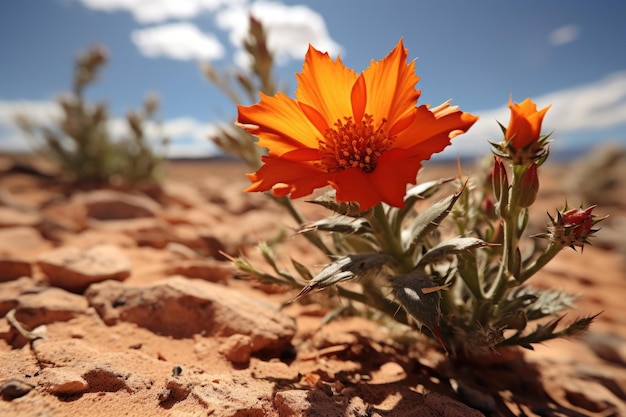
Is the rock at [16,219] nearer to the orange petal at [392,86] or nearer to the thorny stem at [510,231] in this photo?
the orange petal at [392,86]

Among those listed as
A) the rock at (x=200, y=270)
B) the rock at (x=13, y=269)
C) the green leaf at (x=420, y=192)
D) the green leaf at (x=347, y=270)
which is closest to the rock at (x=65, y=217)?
the rock at (x=13, y=269)

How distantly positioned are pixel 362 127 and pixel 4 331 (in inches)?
70.1

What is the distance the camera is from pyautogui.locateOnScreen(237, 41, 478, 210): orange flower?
1.23 m

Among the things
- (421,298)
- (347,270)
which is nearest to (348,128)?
(347,270)

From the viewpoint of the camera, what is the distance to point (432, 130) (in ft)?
4.21

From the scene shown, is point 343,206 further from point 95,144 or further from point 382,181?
point 95,144

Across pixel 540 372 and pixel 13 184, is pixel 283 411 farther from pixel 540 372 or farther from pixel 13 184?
pixel 13 184

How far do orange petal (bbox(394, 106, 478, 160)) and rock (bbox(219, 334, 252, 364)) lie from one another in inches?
43.6

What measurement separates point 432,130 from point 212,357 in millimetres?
1358

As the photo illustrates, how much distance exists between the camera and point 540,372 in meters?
2.28

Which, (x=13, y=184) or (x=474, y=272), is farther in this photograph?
(x=13, y=184)

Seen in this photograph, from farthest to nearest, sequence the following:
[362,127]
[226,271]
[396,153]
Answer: [226,271] < [362,127] < [396,153]

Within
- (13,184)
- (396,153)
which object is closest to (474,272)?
(396,153)

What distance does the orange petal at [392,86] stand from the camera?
4.45 feet
